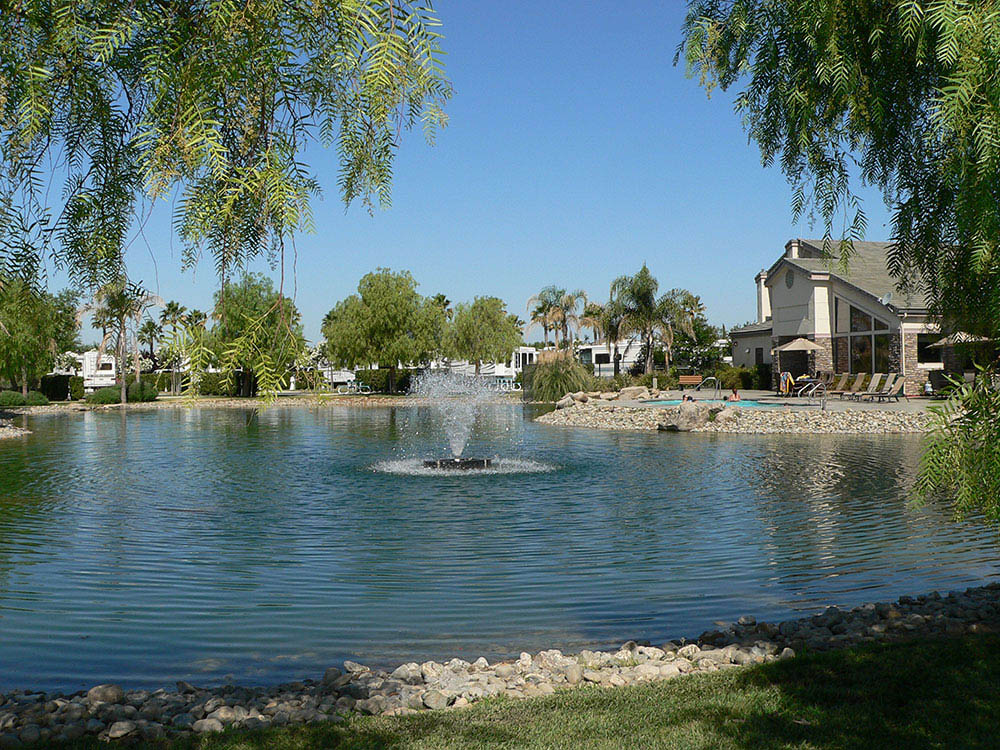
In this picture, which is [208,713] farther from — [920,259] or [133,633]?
[920,259]

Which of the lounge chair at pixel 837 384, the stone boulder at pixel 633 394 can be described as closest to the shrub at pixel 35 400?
the stone boulder at pixel 633 394

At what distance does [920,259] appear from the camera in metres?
5.21

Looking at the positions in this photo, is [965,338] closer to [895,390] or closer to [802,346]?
[895,390]

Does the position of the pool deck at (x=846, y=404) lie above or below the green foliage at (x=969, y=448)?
below

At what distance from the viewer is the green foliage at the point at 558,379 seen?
41.5m

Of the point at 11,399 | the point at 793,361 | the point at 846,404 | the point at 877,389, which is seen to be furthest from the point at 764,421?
the point at 11,399

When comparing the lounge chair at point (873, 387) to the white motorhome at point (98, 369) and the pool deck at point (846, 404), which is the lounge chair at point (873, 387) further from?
the white motorhome at point (98, 369)

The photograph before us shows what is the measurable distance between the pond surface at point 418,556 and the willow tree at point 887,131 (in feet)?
9.19

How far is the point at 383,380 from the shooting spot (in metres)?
59.0

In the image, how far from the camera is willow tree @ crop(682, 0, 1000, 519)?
4531 mm

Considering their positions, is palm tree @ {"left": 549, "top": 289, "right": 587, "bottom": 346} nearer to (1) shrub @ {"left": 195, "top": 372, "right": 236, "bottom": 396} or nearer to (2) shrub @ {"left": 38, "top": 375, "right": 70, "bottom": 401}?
(2) shrub @ {"left": 38, "top": 375, "right": 70, "bottom": 401}

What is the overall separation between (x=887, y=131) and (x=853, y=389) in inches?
1240

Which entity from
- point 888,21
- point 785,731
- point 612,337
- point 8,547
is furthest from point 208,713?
point 612,337

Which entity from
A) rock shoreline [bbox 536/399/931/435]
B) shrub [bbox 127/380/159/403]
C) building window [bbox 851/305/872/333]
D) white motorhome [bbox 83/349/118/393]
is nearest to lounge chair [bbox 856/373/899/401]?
building window [bbox 851/305/872/333]
